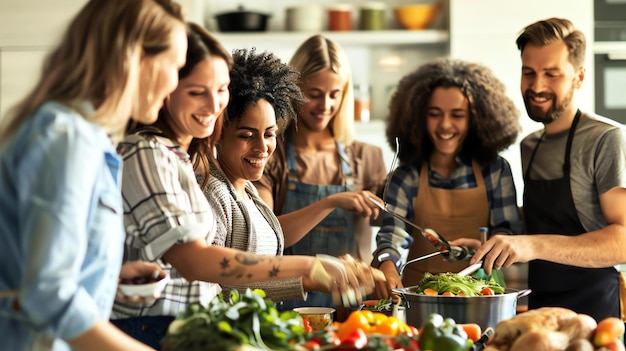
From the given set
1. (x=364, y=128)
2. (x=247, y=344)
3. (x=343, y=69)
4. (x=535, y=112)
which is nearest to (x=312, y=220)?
(x=343, y=69)

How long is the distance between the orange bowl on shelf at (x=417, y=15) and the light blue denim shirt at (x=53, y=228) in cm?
320

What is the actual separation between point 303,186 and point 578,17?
205 cm

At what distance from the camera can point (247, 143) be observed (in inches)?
77.0

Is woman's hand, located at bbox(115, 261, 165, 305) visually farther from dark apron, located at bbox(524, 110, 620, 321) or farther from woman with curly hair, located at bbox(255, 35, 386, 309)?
dark apron, located at bbox(524, 110, 620, 321)

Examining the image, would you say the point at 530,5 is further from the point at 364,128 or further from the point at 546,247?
the point at 546,247

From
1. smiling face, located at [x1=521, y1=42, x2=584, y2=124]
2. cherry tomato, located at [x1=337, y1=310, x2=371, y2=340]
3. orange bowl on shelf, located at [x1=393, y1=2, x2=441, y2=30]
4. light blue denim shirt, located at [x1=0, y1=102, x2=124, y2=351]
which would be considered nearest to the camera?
light blue denim shirt, located at [x1=0, y1=102, x2=124, y2=351]

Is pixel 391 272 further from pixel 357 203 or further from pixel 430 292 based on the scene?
pixel 430 292

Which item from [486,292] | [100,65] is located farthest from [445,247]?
[100,65]

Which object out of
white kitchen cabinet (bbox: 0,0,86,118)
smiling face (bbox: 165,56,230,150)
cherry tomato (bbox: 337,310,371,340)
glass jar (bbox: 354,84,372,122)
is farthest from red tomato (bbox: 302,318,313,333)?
white kitchen cabinet (bbox: 0,0,86,118)

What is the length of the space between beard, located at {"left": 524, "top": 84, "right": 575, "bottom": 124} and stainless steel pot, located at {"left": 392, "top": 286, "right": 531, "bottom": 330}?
91 cm

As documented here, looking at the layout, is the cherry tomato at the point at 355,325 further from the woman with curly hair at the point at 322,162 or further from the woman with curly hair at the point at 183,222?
the woman with curly hair at the point at 322,162

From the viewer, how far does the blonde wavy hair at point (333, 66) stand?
2.66 m

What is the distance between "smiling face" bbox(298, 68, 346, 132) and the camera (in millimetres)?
2643

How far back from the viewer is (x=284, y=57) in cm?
434
